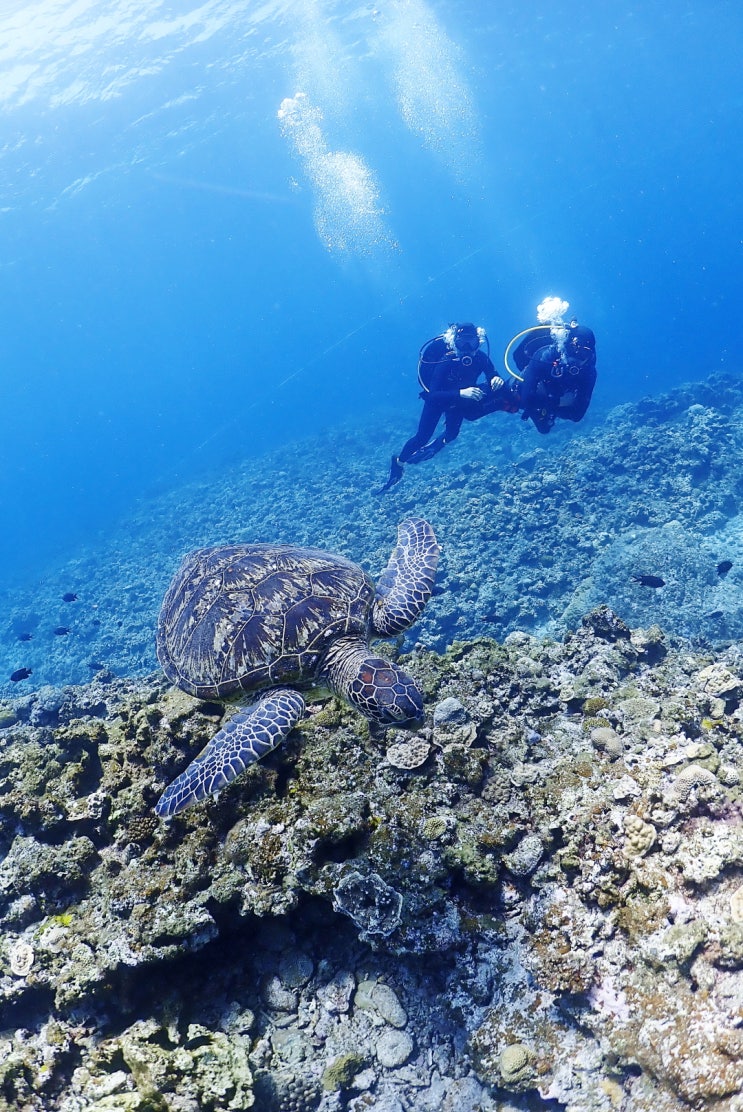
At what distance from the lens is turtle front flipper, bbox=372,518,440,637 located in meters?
5.02

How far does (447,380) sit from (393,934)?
10.3 m

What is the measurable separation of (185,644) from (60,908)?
79.7 inches

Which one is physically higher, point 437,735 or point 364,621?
point 364,621

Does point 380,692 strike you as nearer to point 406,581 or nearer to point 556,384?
point 406,581

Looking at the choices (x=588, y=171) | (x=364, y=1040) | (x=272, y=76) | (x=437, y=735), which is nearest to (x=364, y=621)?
(x=437, y=735)

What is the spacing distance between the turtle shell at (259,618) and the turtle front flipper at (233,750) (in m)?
0.39

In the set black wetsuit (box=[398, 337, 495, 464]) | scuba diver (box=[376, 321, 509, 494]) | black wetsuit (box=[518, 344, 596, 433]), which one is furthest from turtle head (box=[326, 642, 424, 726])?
black wetsuit (box=[398, 337, 495, 464])

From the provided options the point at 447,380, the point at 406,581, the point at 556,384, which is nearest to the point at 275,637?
the point at 406,581

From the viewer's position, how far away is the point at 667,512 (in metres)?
11.9

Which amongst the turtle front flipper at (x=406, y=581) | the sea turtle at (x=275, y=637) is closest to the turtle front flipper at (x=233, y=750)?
the sea turtle at (x=275, y=637)

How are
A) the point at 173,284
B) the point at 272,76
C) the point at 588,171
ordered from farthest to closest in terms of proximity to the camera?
1. the point at 588,171
2. the point at 173,284
3. the point at 272,76

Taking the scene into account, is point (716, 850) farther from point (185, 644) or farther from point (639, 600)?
point (639, 600)

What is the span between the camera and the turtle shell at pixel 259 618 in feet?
14.4

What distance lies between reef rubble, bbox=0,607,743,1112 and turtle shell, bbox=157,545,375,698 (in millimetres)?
795
